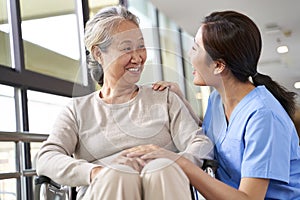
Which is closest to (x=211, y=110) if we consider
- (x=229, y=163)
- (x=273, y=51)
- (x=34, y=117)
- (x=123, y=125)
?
(x=229, y=163)

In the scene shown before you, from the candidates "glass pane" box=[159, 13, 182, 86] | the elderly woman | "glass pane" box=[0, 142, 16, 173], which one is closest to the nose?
the elderly woman

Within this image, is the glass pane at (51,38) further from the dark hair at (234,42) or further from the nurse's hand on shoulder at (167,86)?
the dark hair at (234,42)

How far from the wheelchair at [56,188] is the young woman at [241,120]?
0.19 ft

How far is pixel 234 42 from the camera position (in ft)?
5.00

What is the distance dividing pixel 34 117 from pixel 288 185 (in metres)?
1.58

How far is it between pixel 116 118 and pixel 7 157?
920mm

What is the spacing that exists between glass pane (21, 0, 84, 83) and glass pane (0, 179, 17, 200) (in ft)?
2.04

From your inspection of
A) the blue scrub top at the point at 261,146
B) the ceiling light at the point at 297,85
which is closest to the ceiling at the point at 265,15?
the ceiling light at the point at 297,85

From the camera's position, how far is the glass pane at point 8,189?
7.16ft

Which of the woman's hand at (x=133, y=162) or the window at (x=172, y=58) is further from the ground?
the window at (x=172, y=58)

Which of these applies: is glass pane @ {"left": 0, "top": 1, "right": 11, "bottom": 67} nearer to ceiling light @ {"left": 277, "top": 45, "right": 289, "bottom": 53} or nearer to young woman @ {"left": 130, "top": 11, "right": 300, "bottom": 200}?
young woman @ {"left": 130, "top": 11, "right": 300, "bottom": 200}

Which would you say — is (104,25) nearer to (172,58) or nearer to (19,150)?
(172,58)

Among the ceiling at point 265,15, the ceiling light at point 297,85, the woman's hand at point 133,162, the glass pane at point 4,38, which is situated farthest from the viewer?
the ceiling light at point 297,85

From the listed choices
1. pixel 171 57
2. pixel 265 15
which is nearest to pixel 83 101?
pixel 171 57
